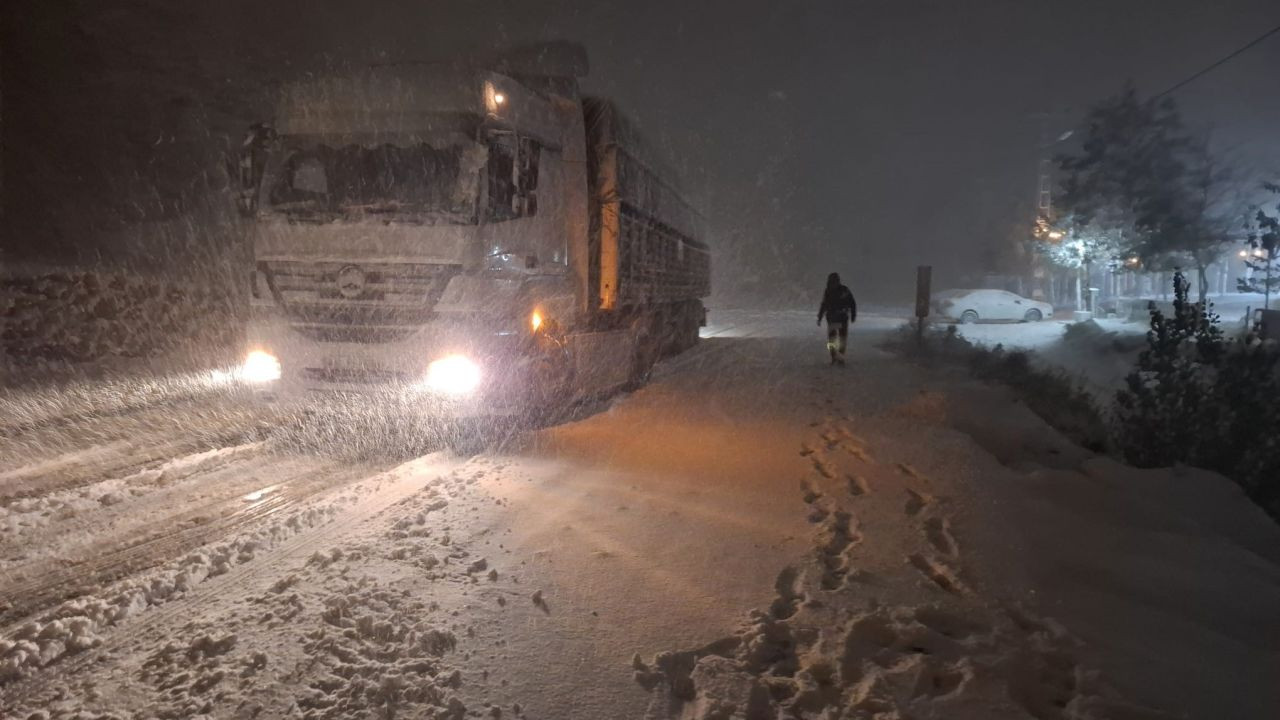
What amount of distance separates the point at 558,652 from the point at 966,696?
172 cm

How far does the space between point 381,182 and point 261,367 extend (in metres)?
2.20

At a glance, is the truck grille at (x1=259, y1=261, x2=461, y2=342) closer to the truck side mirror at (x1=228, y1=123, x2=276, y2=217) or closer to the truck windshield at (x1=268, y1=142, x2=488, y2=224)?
the truck windshield at (x1=268, y1=142, x2=488, y2=224)

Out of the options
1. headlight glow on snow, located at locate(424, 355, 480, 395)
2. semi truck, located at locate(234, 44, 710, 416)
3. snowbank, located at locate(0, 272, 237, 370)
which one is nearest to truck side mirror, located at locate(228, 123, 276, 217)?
Answer: semi truck, located at locate(234, 44, 710, 416)

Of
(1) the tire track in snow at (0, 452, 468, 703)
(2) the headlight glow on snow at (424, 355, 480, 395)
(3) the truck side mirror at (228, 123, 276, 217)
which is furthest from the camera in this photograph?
(3) the truck side mirror at (228, 123, 276, 217)

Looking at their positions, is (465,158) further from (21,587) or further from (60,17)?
(60,17)

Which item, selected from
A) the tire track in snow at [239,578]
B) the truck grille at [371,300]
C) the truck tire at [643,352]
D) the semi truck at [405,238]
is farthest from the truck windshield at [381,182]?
the truck tire at [643,352]

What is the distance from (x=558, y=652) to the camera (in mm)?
3295

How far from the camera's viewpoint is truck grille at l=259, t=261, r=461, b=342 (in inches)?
282

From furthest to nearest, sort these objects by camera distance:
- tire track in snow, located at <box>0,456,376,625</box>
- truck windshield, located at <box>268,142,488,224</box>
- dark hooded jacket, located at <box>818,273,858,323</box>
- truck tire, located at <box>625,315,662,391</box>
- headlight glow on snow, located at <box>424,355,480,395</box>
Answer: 1. dark hooded jacket, located at <box>818,273,858,323</box>
2. truck tire, located at <box>625,315,662,391</box>
3. truck windshield, located at <box>268,142,488,224</box>
4. headlight glow on snow, located at <box>424,355,480,395</box>
5. tire track in snow, located at <box>0,456,376,625</box>

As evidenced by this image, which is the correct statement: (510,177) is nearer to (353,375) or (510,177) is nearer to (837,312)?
(353,375)

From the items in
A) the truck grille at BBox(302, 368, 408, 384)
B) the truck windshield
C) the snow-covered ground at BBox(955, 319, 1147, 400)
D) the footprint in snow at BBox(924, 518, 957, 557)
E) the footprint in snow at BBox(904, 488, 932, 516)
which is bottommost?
the footprint in snow at BBox(924, 518, 957, 557)

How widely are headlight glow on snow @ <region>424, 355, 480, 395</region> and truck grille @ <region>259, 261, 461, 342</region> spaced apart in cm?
45

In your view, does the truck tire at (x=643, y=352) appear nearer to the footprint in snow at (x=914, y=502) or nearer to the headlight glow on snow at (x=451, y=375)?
the headlight glow on snow at (x=451, y=375)

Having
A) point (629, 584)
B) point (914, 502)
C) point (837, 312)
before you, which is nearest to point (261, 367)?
point (629, 584)
